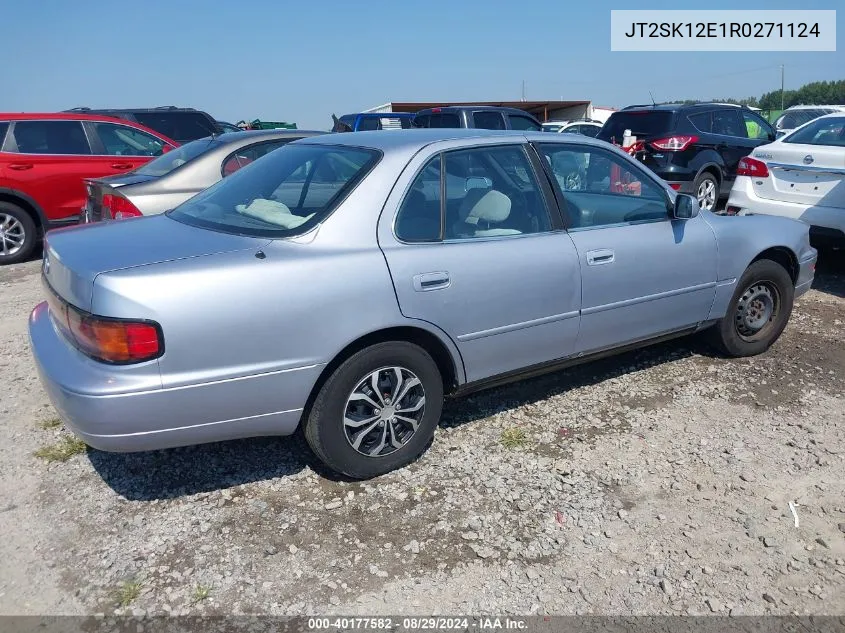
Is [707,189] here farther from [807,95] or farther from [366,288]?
[807,95]

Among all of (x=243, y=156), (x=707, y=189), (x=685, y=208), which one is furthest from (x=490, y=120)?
(x=685, y=208)

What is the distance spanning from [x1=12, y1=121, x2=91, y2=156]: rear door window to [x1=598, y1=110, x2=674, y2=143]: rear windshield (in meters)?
7.29

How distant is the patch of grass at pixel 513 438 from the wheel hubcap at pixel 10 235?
269 inches

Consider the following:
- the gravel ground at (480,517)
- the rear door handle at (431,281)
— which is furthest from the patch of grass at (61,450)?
the rear door handle at (431,281)

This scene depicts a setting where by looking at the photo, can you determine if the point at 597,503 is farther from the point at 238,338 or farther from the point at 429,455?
the point at 238,338

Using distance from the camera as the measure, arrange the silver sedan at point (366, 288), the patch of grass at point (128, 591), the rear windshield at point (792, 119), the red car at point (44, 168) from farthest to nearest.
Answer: the rear windshield at point (792, 119)
the red car at point (44, 168)
the silver sedan at point (366, 288)
the patch of grass at point (128, 591)

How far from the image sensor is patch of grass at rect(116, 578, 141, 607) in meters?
2.57

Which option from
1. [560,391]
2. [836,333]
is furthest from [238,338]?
[836,333]

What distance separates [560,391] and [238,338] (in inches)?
89.8

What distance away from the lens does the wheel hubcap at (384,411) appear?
3.20 m

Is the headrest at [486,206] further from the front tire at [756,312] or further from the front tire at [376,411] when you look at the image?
the front tire at [756,312]

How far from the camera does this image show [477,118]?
1081cm

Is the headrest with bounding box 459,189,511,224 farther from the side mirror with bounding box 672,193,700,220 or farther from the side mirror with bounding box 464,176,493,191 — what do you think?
the side mirror with bounding box 672,193,700,220

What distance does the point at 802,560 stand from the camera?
2816mm
